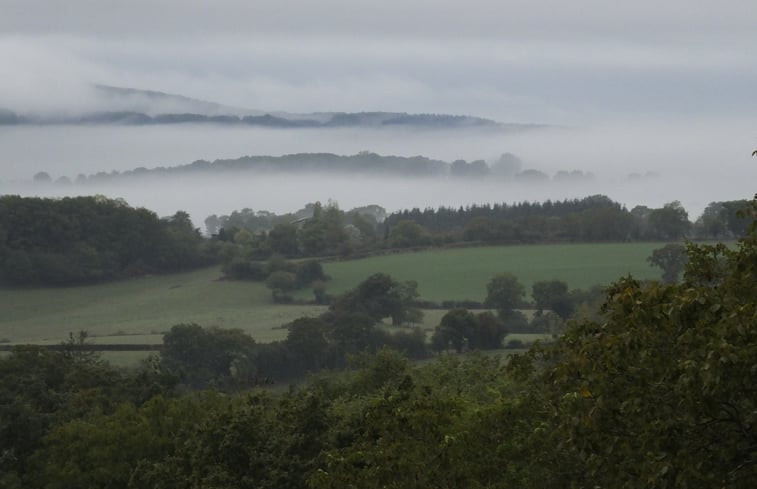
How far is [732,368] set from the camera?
11773mm

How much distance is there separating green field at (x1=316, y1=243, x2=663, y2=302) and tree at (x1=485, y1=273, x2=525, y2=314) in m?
3.84

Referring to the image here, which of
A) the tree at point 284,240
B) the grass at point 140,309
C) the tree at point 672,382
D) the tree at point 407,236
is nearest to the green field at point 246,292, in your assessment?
the grass at point 140,309

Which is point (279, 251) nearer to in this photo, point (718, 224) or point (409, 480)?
point (718, 224)

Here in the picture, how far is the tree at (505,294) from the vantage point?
92.3 metres

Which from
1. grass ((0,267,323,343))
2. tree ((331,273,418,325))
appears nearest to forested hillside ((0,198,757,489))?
grass ((0,267,323,343))

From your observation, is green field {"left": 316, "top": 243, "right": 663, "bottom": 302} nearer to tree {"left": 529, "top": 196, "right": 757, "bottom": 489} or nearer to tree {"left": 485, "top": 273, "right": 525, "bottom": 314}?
tree {"left": 485, "top": 273, "right": 525, "bottom": 314}

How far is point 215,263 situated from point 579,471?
329 feet

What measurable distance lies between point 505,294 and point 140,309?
3043 centimetres

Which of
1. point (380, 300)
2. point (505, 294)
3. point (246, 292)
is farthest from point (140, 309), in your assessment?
point (505, 294)

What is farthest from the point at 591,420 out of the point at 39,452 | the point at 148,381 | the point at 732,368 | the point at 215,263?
the point at 215,263

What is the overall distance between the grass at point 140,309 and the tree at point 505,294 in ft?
44.7

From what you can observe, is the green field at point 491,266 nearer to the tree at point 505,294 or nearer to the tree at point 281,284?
the tree at point 281,284

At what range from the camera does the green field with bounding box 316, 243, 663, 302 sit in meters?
98.7

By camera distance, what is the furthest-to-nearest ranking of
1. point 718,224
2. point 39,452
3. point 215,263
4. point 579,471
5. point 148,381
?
point 215,263 < point 718,224 < point 148,381 < point 39,452 < point 579,471
